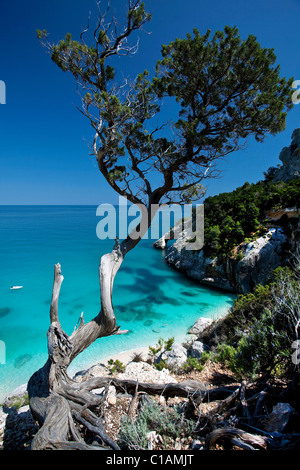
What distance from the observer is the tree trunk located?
2.30 metres

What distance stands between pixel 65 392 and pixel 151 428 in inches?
61.8

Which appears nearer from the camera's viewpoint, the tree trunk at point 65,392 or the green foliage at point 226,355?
the tree trunk at point 65,392

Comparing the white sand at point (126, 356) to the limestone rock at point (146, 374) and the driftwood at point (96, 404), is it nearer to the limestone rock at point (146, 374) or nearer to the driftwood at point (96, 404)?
the limestone rock at point (146, 374)

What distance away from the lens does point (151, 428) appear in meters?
2.64

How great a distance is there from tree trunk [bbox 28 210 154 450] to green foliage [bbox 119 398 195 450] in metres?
0.24

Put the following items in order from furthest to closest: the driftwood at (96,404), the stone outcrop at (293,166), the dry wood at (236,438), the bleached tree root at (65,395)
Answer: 1. the stone outcrop at (293,166)
2. the bleached tree root at (65,395)
3. the driftwood at (96,404)
4. the dry wood at (236,438)

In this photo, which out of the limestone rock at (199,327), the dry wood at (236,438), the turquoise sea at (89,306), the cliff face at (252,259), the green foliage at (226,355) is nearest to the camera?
the dry wood at (236,438)

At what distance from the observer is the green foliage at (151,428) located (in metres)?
2.36

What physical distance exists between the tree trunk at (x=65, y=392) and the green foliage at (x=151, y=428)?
235 millimetres

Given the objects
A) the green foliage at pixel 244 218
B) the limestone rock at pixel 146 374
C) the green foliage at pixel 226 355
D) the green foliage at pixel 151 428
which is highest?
the green foliage at pixel 244 218

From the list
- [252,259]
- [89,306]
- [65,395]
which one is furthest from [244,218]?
[65,395]

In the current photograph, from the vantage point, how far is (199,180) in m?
6.35

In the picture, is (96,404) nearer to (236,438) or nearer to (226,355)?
(236,438)

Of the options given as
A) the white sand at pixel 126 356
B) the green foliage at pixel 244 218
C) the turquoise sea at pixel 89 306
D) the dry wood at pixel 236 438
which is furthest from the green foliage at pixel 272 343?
the green foliage at pixel 244 218
